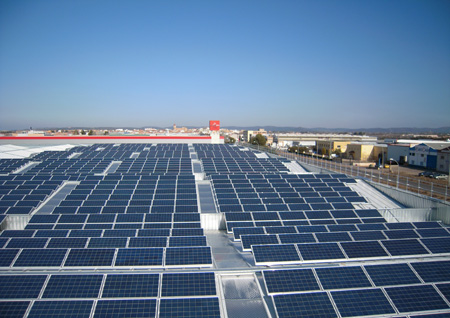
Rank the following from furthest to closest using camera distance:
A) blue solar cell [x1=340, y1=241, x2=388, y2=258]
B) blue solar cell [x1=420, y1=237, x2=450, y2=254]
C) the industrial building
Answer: blue solar cell [x1=420, y1=237, x2=450, y2=254] < blue solar cell [x1=340, y1=241, x2=388, y2=258] < the industrial building

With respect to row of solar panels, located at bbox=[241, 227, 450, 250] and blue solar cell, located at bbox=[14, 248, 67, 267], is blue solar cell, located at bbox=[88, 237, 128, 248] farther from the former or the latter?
row of solar panels, located at bbox=[241, 227, 450, 250]

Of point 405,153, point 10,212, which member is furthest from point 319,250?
point 405,153

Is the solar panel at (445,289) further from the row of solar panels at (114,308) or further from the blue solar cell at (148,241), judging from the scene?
the blue solar cell at (148,241)

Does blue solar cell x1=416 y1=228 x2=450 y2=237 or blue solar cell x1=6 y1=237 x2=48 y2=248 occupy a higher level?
blue solar cell x1=6 y1=237 x2=48 y2=248

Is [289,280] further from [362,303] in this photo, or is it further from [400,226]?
[400,226]

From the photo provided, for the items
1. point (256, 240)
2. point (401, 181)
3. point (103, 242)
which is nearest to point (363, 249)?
point (256, 240)

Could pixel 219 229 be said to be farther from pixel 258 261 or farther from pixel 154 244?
pixel 258 261

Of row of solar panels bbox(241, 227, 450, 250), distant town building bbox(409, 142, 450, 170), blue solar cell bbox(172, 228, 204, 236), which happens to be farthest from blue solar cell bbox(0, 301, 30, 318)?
distant town building bbox(409, 142, 450, 170)
